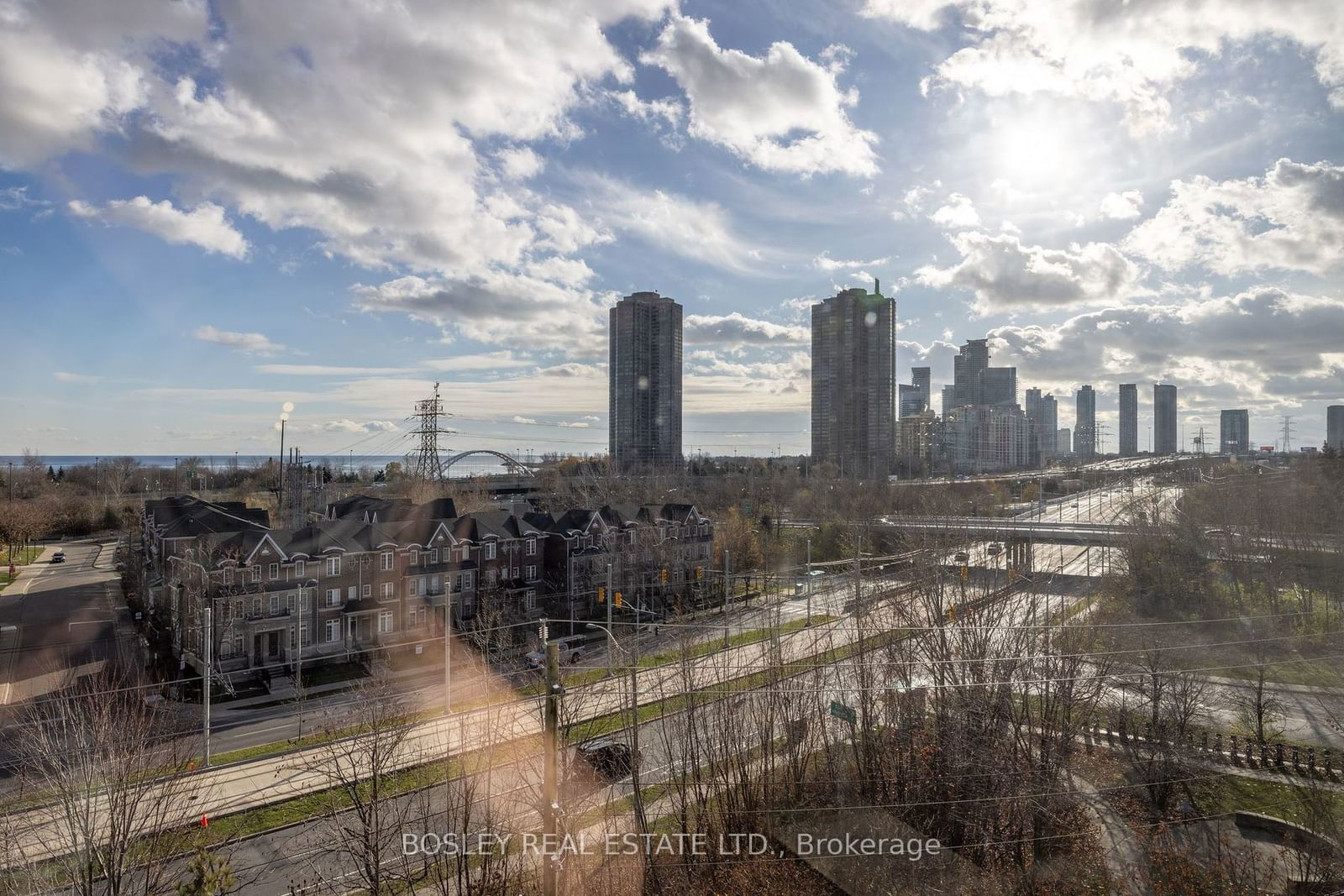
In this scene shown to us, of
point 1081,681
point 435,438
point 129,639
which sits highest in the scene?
point 435,438

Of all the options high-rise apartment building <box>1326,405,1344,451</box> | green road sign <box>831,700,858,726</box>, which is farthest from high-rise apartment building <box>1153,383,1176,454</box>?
green road sign <box>831,700,858,726</box>

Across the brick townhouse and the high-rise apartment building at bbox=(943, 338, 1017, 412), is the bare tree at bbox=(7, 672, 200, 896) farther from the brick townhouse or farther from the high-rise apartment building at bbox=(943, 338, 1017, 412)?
the high-rise apartment building at bbox=(943, 338, 1017, 412)

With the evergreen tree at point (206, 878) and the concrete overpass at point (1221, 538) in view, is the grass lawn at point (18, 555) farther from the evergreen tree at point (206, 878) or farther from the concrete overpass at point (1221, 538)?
the concrete overpass at point (1221, 538)

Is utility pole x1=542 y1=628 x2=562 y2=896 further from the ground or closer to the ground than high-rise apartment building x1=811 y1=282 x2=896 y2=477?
closer to the ground

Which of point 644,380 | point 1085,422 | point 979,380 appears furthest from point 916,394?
point 644,380

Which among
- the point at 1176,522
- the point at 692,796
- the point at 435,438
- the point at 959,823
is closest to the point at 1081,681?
the point at 959,823

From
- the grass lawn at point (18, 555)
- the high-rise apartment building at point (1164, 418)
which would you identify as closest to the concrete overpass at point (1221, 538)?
the grass lawn at point (18, 555)

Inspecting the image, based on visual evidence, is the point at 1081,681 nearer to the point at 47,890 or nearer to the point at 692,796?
the point at 692,796
